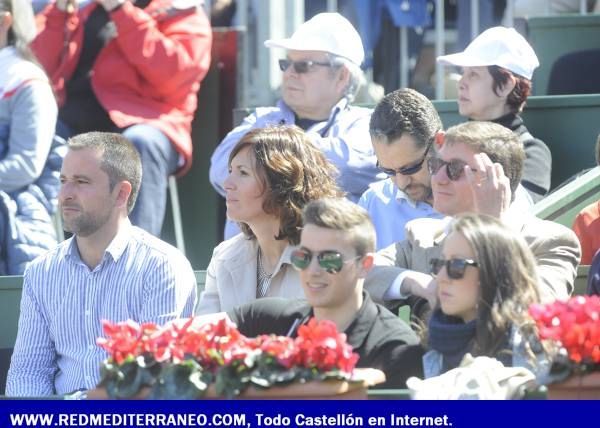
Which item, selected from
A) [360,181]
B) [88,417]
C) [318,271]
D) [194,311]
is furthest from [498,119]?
[88,417]

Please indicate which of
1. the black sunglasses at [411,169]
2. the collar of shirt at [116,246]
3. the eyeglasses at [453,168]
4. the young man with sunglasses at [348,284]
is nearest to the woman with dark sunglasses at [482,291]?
the young man with sunglasses at [348,284]

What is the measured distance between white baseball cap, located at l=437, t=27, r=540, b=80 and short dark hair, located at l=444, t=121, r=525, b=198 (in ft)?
4.87

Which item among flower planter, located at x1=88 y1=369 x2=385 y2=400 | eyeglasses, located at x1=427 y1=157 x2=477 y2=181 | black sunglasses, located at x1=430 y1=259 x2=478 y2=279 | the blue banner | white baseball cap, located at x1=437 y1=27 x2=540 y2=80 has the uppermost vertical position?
white baseball cap, located at x1=437 y1=27 x2=540 y2=80

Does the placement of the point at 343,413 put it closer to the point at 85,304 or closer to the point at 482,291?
the point at 482,291

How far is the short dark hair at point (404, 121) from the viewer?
6.75 metres

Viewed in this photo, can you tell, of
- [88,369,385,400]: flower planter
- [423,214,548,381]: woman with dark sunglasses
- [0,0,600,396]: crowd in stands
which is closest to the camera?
[88,369,385,400]: flower planter

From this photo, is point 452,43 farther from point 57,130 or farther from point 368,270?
point 368,270

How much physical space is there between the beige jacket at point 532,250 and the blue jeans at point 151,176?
2407mm

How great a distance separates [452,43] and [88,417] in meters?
6.07

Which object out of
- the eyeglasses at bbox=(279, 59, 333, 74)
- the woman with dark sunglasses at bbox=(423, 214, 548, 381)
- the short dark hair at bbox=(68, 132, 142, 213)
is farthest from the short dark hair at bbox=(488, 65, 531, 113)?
the woman with dark sunglasses at bbox=(423, 214, 548, 381)

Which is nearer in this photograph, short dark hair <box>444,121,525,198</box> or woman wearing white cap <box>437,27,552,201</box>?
short dark hair <box>444,121,525,198</box>

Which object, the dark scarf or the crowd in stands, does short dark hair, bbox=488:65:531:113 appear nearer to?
the crowd in stands

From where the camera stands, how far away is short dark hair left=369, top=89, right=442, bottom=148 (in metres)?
6.75

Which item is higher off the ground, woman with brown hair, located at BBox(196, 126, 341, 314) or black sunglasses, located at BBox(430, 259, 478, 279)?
black sunglasses, located at BBox(430, 259, 478, 279)
